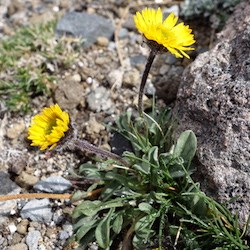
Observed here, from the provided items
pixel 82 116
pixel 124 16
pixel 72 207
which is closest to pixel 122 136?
pixel 82 116

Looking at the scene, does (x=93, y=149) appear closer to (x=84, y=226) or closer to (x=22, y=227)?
(x=84, y=226)

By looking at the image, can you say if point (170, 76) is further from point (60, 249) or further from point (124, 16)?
point (60, 249)

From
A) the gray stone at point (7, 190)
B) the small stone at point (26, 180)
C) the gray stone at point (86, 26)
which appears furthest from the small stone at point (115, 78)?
the gray stone at point (7, 190)

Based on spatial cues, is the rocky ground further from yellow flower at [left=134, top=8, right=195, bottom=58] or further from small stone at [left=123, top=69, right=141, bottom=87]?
yellow flower at [left=134, top=8, right=195, bottom=58]

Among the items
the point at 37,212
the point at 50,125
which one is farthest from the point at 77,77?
the point at 37,212

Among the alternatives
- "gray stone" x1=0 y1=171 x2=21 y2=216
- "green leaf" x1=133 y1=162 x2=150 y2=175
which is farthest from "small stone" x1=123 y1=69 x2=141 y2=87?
"gray stone" x1=0 y1=171 x2=21 y2=216

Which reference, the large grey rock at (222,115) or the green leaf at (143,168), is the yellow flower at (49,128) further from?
the large grey rock at (222,115)

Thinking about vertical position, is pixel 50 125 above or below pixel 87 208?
above
